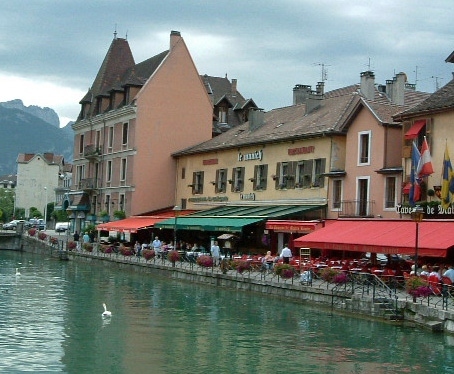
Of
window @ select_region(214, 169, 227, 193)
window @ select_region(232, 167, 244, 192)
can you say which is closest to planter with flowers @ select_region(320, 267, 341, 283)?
window @ select_region(232, 167, 244, 192)

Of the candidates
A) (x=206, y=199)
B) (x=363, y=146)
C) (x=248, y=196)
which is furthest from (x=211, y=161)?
(x=363, y=146)

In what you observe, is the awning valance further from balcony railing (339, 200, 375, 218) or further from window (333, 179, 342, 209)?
balcony railing (339, 200, 375, 218)

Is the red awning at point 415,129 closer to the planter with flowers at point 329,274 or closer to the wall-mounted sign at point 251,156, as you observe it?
the planter with flowers at point 329,274

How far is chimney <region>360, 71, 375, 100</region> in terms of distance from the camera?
4766 cm

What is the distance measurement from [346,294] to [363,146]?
14628mm

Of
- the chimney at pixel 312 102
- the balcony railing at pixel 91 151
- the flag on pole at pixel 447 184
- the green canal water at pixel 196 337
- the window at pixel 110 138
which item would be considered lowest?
the green canal water at pixel 196 337

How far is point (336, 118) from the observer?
4712 cm

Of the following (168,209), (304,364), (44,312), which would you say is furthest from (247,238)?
(304,364)

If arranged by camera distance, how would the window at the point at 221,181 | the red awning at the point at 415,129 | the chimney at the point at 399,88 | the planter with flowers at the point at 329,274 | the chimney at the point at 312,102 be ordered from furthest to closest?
the window at the point at 221,181 < the chimney at the point at 312,102 < the chimney at the point at 399,88 < the red awning at the point at 415,129 < the planter with flowers at the point at 329,274

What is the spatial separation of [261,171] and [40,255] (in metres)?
24.8

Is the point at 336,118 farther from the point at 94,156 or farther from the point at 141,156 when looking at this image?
the point at 94,156

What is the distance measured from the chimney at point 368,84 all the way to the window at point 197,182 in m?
16.9

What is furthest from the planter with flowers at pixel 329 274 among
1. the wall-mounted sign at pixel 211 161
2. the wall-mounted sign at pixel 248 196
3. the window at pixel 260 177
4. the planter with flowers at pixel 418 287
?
the wall-mounted sign at pixel 211 161

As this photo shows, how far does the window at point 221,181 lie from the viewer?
2264 inches
